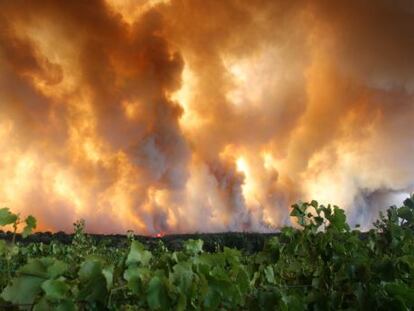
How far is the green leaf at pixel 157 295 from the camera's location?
2324 millimetres

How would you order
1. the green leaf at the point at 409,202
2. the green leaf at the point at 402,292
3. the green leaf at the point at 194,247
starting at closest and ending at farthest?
the green leaf at the point at 194,247 → the green leaf at the point at 402,292 → the green leaf at the point at 409,202

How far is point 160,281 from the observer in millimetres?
2375

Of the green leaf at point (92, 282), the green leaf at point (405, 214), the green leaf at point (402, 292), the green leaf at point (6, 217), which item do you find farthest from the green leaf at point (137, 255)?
the green leaf at point (405, 214)

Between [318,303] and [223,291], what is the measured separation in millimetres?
1547

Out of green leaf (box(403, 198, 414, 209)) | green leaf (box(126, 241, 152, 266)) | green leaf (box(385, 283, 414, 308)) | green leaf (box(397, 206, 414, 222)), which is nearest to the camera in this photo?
green leaf (box(126, 241, 152, 266))

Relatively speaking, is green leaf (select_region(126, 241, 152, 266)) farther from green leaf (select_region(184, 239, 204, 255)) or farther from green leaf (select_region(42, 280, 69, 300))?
green leaf (select_region(184, 239, 204, 255))

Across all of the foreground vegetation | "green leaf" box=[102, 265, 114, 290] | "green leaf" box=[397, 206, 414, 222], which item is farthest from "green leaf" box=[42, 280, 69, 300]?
"green leaf" box=[397, 206, 414, 222]

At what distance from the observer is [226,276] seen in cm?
269

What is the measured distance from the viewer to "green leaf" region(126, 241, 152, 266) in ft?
8.20

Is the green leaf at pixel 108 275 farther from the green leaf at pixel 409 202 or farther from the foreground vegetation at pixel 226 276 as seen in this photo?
the green leaf at pixel 409 202

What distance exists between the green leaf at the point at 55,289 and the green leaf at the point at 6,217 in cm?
92

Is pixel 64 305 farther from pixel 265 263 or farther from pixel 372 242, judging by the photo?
pixel 372 242

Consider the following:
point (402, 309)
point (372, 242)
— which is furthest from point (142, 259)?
point (372, 242)

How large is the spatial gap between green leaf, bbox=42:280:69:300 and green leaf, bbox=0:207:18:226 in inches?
36.1
